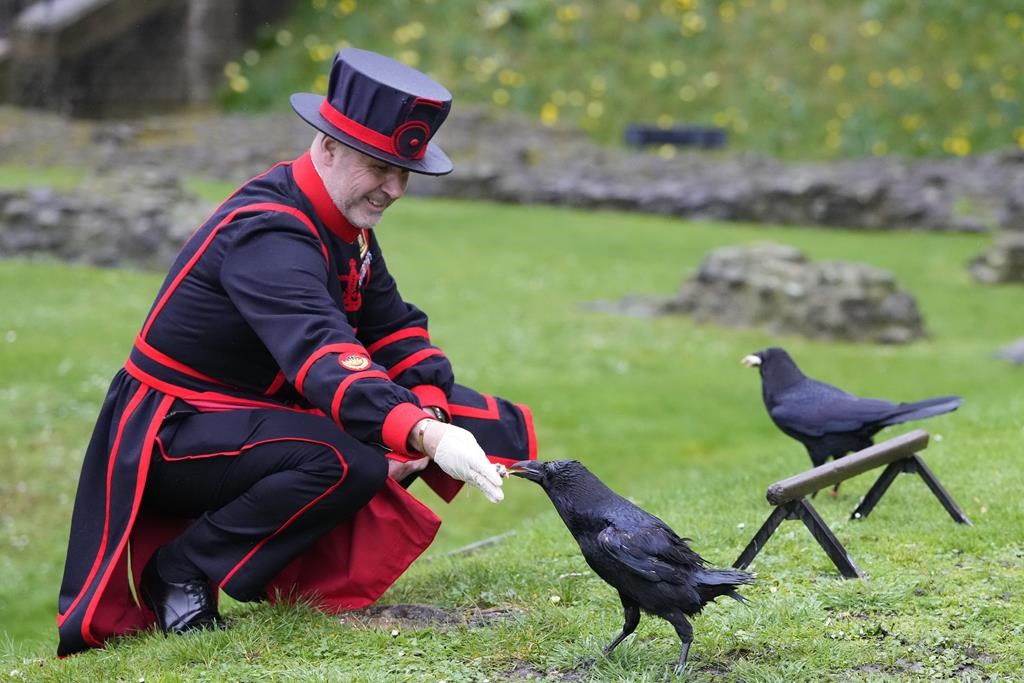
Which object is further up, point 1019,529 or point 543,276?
point 1019,529

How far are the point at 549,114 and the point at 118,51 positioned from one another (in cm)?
866

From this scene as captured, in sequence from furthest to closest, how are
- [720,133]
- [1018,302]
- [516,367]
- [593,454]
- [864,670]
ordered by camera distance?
[720,133] → [1018,302] → [516,367] → [593,454] → [864,670]

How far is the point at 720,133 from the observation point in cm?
→ 2366

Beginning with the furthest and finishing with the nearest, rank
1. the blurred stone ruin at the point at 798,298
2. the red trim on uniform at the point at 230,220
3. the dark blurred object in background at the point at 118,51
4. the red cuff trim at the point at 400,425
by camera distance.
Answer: the dark blurred object in background at the point at 118,51
the blurred stone ruin at the point at 798,298
the red trim on uniform at the point at 230,220
the red cuff trim at the point at 400,425

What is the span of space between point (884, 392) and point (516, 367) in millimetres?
3236

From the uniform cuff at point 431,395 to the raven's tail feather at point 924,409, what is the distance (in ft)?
7.01

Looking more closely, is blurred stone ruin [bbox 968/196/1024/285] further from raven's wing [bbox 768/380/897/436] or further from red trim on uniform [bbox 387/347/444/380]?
red trim on uniform [bbox 387/347/444/380]

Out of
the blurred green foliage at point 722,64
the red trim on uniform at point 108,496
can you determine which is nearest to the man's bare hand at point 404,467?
the red trim on uniform at point 108,496

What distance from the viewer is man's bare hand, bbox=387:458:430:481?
4.73 m

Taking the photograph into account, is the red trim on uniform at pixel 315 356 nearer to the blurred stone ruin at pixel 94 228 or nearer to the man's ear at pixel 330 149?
the man's ear at pixel 330 149

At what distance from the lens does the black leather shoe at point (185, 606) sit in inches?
180

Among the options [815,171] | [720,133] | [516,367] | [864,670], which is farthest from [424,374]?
[720,133]

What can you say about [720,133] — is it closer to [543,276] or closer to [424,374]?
[543,276]

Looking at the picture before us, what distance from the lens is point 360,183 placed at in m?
4.48
